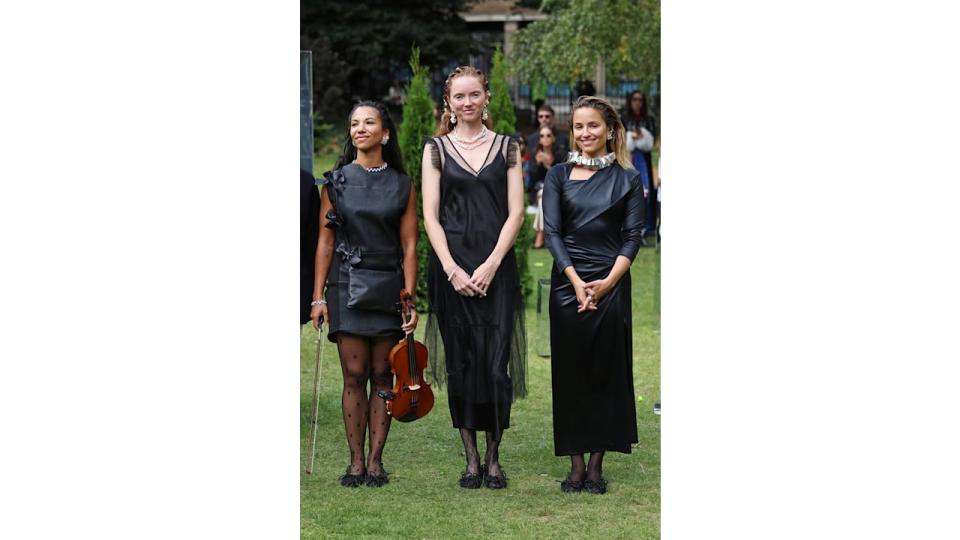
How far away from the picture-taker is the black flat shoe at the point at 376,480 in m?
7.41

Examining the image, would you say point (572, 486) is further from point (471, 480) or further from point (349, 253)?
point (349, 253)

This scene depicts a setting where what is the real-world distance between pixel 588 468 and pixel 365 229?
1.64 meters

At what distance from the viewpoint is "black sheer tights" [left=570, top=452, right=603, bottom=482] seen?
7.35 m

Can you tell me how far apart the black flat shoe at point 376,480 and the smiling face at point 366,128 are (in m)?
1.66

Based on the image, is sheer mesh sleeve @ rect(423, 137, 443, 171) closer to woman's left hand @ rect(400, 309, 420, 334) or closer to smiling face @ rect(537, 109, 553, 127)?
woman's left hand @ rect(400, 309, 420, 334)

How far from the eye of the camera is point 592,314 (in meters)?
7.19

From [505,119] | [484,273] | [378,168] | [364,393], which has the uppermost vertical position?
[505,119]

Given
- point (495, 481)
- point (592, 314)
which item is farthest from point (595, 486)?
point (592, 314)

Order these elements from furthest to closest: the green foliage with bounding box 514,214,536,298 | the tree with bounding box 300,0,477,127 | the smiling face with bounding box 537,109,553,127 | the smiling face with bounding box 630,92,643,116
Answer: the tree with bounding box 300,0,477,127
the smiling face with bounding box 630,92,643,116
the smiling face with bounding box 537,109,553,127
the green foliage with bounding box 514,214,536,298

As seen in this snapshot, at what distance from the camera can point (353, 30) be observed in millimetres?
29656

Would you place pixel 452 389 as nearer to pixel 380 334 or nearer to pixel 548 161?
pixel 380 334

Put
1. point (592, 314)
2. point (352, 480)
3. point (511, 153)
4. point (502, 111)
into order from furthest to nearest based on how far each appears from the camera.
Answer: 1. point (502, 111)
2. point (352, 480)
3. point (511, 153)
4. point (592, 314)

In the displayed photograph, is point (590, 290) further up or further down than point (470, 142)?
further down

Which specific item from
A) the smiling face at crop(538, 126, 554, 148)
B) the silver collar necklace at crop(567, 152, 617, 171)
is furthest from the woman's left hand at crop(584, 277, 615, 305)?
the smiling face at crop(538, 126, 554, 148)
